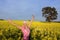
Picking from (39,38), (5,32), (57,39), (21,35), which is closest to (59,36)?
(57,39)

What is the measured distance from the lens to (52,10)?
5700 centimetres

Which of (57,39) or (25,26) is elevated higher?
(25,26)

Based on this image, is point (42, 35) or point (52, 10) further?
point (52, 10)

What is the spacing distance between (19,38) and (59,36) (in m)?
2.27

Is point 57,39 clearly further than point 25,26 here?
Yes

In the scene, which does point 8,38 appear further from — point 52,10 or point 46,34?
point 52,10

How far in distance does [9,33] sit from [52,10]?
146ft

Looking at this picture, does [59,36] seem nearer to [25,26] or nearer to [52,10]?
[25,26]

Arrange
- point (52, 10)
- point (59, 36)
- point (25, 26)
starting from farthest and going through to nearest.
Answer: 1. point (52, 10)
2. point (59, 36)
3. point (25, 26)

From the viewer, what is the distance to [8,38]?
511 inches

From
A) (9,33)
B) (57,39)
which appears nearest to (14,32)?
(9,33)

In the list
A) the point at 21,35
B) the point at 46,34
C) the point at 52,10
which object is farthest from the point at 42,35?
the point at 52,10

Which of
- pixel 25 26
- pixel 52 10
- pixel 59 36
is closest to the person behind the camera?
pixel 25 26

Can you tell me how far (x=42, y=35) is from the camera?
497 inches
